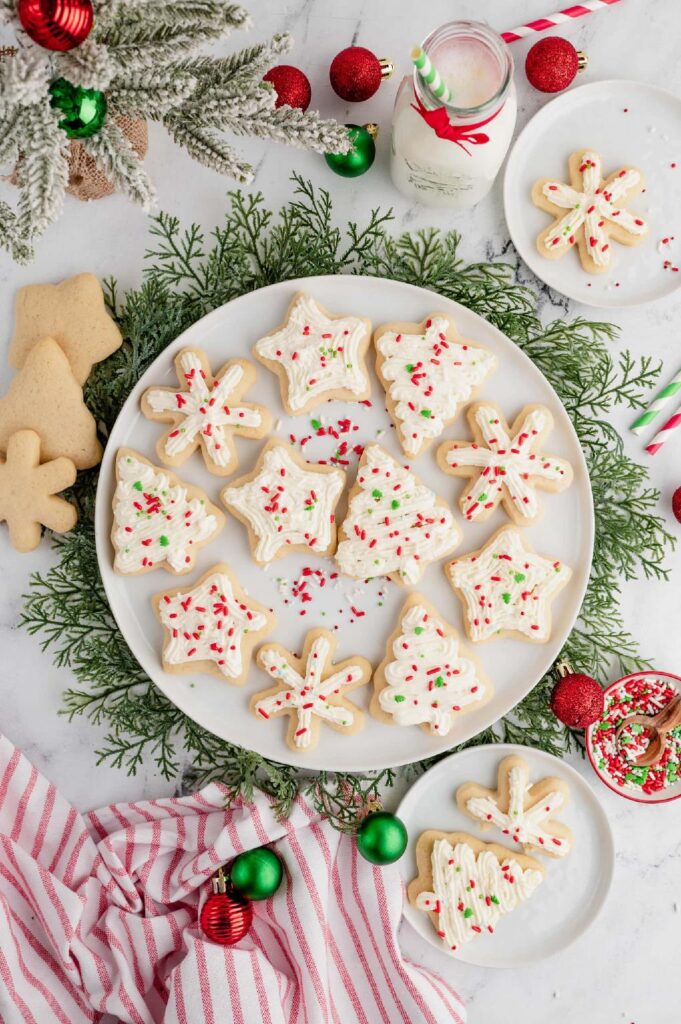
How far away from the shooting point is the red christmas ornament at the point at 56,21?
1076 mm

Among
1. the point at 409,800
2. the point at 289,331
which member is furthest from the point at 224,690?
the point at 289,331

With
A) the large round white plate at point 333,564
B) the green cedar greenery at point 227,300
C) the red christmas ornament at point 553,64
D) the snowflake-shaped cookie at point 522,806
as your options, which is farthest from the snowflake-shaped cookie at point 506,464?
the red christmas ornament at point 553,64

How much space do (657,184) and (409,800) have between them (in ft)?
4.72

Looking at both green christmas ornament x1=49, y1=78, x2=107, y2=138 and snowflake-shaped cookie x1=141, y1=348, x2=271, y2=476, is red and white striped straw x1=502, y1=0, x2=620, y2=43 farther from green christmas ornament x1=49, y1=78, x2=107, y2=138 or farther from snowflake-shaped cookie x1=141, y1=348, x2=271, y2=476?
green christmas ornament x1=49, y1=78, x2=107, y2=138

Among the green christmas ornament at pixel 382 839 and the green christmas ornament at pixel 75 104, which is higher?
the green christmas ornament at pixel 75 104

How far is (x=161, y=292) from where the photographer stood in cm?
184

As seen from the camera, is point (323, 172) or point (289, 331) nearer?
point (289, 331)

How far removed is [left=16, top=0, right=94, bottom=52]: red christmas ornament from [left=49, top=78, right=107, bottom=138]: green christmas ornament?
6 cm

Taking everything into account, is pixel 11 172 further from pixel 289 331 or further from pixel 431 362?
pixel 431 362

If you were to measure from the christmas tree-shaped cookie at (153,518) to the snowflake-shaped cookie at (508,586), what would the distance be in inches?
20.6

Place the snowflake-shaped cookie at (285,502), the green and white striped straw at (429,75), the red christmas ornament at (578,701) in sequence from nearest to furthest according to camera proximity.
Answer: the green and white striped straw at (429,75), the snowflake-shaped cookie at (285,502), the red christmas ornament at (578,701)

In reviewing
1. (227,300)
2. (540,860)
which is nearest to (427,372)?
(227,300)

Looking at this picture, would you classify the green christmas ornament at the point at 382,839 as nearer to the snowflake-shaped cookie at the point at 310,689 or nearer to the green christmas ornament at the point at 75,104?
the snowflake-shaped cookie at the point at 310,689

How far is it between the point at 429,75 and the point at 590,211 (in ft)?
1.90
